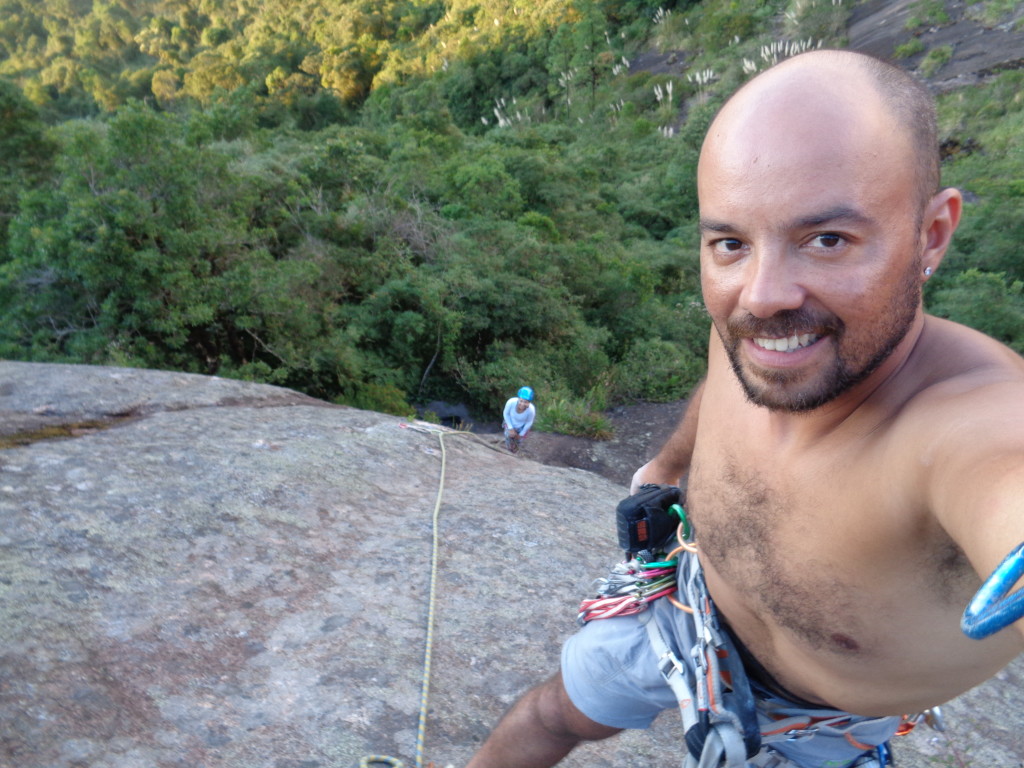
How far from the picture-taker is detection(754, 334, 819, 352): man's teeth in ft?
3.55

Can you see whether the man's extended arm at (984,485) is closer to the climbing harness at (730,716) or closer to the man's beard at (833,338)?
the man's beard at (833,338)

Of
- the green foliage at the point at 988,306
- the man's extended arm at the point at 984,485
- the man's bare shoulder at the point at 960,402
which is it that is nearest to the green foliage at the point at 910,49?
the green foliage at the point at 988,306

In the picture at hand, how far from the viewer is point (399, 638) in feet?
8.32

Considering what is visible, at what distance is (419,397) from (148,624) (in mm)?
8156

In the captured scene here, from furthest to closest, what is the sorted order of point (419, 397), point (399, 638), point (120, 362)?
1. point (419, 397)
2. point (120, 362)
3. point (399, 638)

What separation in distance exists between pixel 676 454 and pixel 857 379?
3.14ft

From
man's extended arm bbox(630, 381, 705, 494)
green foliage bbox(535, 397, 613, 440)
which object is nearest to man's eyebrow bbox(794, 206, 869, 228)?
man's extended arm bbox(630, 381, 705, 494)

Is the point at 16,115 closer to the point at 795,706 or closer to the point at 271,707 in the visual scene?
the point at 271,707

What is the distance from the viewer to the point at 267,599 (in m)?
2.63

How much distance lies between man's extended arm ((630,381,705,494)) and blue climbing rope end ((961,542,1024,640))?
3.83 feet

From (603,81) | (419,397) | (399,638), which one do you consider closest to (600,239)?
(419,397)

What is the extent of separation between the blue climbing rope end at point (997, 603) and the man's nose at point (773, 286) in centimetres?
47

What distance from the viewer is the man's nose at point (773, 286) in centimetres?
105

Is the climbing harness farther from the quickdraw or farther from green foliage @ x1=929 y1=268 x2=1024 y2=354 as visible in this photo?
green foliage @ x1=929 y1=268 x2=1024 y2=354
